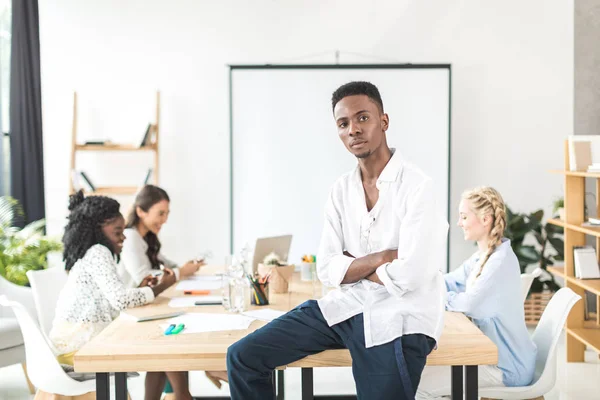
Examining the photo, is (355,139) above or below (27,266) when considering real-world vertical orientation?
above

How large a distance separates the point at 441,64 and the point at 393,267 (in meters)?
3.75

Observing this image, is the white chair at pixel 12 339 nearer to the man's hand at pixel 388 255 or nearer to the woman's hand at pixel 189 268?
the woman's hand at pixel 189 268

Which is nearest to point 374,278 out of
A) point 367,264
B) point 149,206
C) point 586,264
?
point 367,264

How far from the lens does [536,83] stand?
557 cm

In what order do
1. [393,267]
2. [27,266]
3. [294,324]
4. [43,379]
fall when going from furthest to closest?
[27,266] < [43,379] < [294,324] < [393,267]

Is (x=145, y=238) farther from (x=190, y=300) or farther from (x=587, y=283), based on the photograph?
(x=587, y=283)

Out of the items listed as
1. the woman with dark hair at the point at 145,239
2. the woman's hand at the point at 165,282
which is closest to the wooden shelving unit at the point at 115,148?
the woman with dark hair at the point at 145,239

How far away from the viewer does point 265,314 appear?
247 cm

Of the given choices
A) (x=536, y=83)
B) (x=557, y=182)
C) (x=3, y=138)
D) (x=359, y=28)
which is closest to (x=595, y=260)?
(x=557, y=182)

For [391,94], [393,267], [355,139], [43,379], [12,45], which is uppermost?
[12,45]

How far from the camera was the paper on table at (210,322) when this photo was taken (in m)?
2.21

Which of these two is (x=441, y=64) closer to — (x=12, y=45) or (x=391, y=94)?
(x=391, y=94)

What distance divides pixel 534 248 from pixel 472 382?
3.31m

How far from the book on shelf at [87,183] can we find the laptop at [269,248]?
7.74 ft
